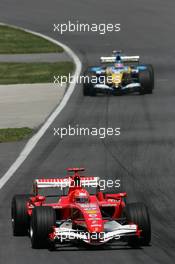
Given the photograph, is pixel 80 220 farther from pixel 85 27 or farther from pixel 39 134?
pixel 85 27

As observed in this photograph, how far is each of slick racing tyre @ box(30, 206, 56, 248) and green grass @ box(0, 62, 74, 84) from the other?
25099 millimetres

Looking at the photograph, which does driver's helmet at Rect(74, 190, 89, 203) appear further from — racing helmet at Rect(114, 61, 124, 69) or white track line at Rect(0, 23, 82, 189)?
racing helmet at Rect(114, 61, 124, 69)

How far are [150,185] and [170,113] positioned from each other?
38.4 ft

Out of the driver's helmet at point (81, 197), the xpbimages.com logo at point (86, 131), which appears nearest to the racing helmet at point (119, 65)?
the xpbimages.com logo at point (86, 131)

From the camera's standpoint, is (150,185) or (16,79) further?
(16,79)

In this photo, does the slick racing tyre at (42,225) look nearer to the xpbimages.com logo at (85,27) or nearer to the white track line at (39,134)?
the white track line at (39,134)

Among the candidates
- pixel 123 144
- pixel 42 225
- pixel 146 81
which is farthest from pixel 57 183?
pixel 146 81

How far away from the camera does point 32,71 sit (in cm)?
4750

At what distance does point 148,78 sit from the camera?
41000 mm

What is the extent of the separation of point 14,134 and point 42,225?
14.2m

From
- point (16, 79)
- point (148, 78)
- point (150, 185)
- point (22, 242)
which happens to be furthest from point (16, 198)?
point (16, 79)

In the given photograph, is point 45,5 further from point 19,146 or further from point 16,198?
point 16,198

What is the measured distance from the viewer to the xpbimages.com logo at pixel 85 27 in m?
58.8

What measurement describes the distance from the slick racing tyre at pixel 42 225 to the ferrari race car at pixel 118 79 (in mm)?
20993
